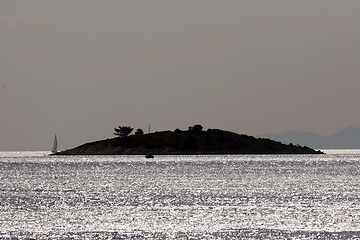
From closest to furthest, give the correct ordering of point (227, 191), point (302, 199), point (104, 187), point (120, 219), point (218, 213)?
point (120, 219), point (218, 213), point (302, 199), point (227, 191), point (104, 187)

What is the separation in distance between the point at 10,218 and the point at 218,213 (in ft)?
85.4

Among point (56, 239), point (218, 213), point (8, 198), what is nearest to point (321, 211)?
point (218, 213)

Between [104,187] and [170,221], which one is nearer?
[170,221]

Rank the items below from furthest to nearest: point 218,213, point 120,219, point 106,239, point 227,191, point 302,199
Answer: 1. point 227,191
2. point 302,199
3. point 218,213
4. point 120,219
5. point 106,239

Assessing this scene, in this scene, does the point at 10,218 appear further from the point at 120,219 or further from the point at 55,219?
the point at 120,219

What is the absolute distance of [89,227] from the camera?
2419 inches

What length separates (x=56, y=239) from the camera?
5391 cm

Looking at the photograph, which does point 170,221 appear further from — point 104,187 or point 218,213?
point 104,187

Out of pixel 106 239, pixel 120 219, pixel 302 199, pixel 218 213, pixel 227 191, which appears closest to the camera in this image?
pixel 106 239

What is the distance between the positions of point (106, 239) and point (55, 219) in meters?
16.4

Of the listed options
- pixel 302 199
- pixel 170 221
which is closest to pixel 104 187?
pixel 302 199

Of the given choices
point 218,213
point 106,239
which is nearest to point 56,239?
point 106,239

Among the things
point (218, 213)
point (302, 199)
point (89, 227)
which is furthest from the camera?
point (302, 199)

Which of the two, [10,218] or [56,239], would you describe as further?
[10,218]
